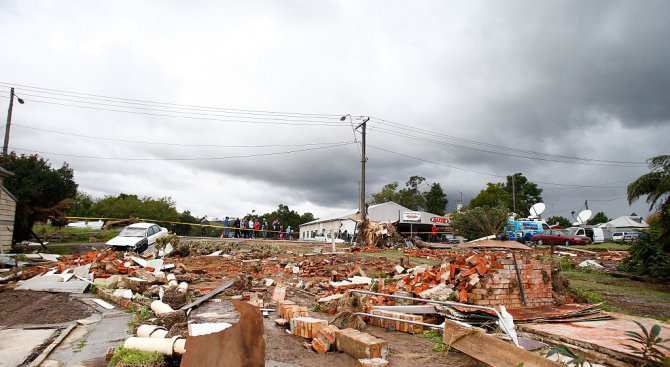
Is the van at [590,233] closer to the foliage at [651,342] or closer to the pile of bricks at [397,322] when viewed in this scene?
the pile of bricks at [397,322]

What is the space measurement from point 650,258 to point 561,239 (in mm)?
21344

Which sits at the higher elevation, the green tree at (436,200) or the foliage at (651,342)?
the green tree at (436,200)

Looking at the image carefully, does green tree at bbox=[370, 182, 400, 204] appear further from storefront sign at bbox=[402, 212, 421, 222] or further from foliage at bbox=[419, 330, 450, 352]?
foliage at bbox=[419, 330, 450, 352]

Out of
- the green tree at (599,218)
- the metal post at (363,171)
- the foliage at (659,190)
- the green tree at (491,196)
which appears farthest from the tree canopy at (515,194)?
the foliage at (659,190)

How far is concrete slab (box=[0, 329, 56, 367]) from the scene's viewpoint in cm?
416

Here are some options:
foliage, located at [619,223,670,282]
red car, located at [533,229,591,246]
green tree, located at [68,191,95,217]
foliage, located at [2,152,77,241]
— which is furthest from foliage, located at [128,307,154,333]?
green tree, located at [68,191,95,217]

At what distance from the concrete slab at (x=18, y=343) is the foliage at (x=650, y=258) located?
14.5m

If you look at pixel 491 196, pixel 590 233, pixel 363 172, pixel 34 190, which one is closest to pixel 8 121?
pixel 34 190

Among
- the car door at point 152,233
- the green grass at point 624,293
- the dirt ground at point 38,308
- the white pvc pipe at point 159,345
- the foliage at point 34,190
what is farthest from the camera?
the foliage at point 34,190

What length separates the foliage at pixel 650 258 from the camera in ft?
36.2

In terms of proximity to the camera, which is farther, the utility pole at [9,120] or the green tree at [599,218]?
the green tree at [599,218]

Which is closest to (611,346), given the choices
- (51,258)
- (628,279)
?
(628,279)

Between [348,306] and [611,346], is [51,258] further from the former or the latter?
[611,346]

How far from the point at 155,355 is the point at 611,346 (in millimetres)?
4706
